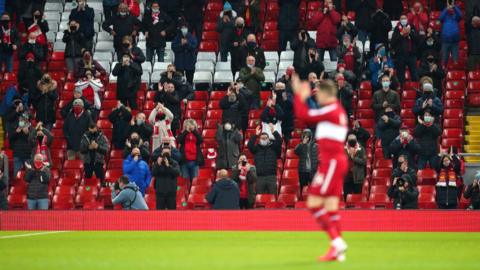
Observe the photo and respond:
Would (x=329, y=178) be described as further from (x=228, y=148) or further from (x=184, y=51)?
(x=184, y=51)

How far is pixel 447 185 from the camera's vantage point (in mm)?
27812

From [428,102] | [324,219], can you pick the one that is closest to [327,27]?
[428,102]

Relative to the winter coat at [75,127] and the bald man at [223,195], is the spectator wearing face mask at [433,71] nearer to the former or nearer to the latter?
the bald man at [223,195]

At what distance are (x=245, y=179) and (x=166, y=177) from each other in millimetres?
2011

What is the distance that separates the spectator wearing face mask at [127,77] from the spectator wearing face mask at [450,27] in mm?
8333

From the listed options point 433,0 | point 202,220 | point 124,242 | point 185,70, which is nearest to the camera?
point 124,242

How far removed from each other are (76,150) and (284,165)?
5.64m

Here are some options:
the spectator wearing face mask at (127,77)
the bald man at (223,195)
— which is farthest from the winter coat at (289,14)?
the bald man at (223,195)

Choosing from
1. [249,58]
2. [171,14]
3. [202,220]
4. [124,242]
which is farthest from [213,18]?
[124,242]

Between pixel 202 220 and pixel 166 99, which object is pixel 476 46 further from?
pixel 202 220

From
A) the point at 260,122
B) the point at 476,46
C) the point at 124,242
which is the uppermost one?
the point at 476,46

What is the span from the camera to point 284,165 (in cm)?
Answer: 3072

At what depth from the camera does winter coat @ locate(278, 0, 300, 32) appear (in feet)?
110

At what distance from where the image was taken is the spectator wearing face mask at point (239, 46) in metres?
32.3
